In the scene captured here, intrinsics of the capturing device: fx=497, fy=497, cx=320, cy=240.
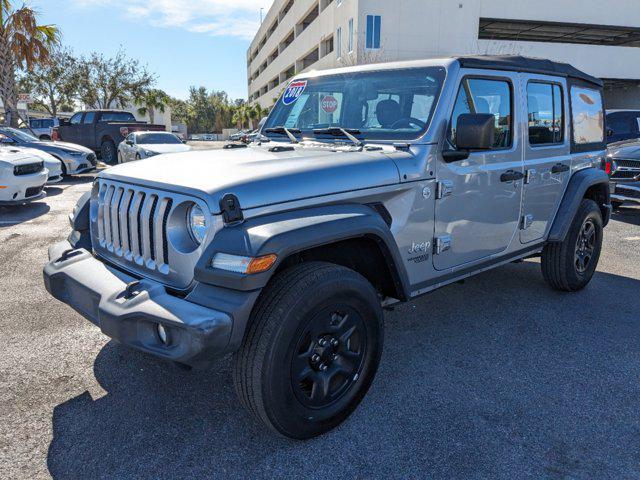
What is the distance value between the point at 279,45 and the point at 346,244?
5883 centimetres

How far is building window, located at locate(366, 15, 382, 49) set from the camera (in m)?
29.5

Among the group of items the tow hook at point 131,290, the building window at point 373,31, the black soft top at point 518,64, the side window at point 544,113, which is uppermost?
the building window at point 373,31

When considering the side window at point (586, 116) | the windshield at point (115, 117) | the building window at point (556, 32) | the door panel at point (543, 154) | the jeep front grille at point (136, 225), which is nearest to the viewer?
the jeep front grille at point (136, 225)

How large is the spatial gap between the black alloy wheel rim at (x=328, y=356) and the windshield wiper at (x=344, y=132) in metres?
1.22

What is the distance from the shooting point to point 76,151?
12.7m

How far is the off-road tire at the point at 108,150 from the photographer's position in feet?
59.0

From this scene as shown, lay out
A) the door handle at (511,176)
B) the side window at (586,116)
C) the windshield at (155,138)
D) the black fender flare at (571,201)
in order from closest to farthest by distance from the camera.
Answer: the door handle at (511,176), the black fender flare at (571,201), the side window at (586,116), the windshield at (155,138)

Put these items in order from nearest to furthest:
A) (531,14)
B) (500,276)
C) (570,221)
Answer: (570,221)
(500,276)
(531,14)

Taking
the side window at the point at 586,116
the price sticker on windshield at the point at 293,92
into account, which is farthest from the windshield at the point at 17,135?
the side window at the point at 586,116

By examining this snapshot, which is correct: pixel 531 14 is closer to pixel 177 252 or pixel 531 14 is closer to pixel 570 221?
pixel 570 221

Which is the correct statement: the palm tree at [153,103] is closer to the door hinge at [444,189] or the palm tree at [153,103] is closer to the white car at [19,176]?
the white car at [19,176]

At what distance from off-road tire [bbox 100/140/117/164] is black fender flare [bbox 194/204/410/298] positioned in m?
17.5

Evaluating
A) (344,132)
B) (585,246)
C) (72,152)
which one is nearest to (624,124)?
(585,246)

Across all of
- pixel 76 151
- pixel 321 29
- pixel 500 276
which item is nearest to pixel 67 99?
pixel 321 29
